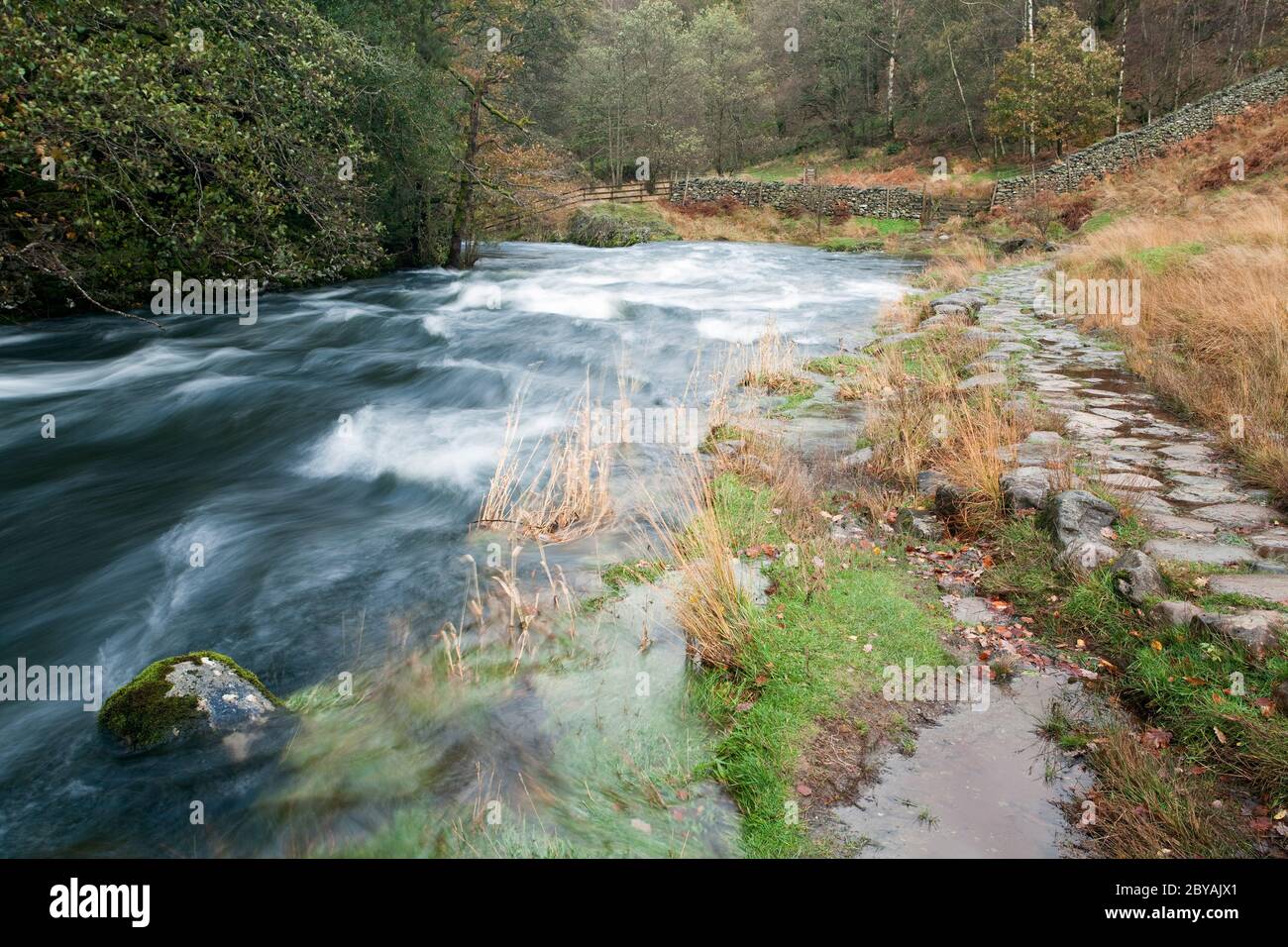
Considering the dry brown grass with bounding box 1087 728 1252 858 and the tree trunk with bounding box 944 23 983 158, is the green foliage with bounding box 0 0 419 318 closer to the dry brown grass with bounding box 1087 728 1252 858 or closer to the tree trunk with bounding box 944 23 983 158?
the dry brown grass with bounding box 1087 728 1252 858

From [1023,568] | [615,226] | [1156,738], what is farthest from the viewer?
[615,226]

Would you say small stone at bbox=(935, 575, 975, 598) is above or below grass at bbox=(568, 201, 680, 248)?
below

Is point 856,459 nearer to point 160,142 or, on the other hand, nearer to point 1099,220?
point 160,142

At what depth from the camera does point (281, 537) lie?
19.5 feet

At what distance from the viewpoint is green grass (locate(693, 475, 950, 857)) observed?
315 cm

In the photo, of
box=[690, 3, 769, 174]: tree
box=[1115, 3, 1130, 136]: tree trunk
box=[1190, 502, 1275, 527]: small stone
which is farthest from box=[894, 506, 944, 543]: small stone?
box=[690, 3, 769, 174]: tree

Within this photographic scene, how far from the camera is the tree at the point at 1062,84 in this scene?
30016 mm

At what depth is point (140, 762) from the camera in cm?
351

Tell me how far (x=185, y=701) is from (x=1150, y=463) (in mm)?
6601

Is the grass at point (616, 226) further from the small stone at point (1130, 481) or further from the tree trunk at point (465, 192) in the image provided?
the small stone at point (1130, 481)

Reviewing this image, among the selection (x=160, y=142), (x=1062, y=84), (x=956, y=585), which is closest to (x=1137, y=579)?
(x=956, y=585)

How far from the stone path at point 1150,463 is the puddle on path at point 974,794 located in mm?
1456

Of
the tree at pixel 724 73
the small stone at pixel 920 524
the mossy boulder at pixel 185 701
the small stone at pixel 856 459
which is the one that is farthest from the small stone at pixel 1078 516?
the tree at pixel 724 73

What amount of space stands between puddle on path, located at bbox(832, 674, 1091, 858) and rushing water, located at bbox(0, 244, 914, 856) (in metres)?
0.70
